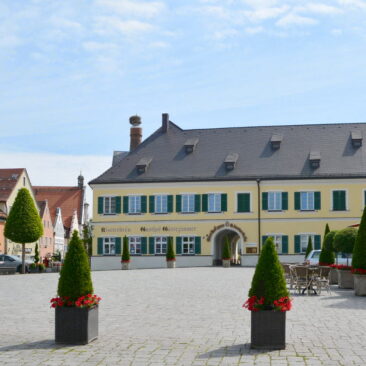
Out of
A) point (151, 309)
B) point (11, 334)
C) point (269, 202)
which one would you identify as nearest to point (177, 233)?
point (269, 202)

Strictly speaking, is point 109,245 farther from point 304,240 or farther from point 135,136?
point 304,240

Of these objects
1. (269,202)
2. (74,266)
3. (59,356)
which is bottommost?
(59,356)

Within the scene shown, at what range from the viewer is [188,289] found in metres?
22.2

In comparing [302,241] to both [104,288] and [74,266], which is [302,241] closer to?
[104,288]

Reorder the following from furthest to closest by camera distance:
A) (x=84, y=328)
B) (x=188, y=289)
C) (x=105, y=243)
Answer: (x=105, y=243), (x=188, y=289), (x=84, y=328)

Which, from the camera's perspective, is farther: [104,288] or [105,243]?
[105,243]

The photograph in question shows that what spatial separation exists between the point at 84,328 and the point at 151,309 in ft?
18.4

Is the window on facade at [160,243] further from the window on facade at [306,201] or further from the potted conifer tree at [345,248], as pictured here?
the potted conifer tree at [345,248]

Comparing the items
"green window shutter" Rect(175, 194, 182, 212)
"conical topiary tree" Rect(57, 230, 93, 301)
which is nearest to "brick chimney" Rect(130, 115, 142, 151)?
"green window shutter" Rect(175, 194, 182, 212)

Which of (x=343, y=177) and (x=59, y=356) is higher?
(x=343, y=177)

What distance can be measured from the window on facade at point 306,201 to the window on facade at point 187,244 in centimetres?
816

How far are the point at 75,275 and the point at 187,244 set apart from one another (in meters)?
38.9

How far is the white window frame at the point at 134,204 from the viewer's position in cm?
4934

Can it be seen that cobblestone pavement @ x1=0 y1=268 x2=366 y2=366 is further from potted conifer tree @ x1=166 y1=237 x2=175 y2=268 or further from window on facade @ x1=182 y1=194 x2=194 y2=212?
window on facade @ x1=182 y1=194 x2=194 y2=212
